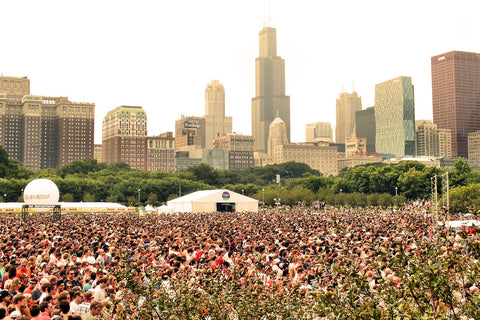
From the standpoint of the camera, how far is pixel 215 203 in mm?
70750

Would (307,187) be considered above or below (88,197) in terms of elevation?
above

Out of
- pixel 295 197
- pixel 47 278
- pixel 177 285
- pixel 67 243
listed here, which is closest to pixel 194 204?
pixel 295 197

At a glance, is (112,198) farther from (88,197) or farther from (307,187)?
(307,187)

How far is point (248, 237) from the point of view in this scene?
82.7ft

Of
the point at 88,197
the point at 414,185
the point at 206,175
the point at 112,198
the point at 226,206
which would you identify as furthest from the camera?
the point at 206,175

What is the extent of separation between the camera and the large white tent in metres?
69.3

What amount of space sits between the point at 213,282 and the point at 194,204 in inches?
2335

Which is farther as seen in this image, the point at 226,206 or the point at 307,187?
the point at 307,187

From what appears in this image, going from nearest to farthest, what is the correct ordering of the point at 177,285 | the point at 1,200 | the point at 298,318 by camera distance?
1. the point at 298,318
2. the point at 177,285
3. the point at 1,200

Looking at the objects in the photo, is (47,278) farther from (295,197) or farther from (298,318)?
(295,197)

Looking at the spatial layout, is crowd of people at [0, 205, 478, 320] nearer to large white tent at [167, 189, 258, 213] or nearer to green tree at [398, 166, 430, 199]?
large white tent at [167, 189, 258, 213]

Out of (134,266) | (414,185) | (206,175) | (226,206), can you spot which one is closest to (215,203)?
(226,206)

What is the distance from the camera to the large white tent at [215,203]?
2729 inches

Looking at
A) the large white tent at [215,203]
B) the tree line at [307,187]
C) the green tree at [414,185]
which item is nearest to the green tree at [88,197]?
the tree line at [307,187]
